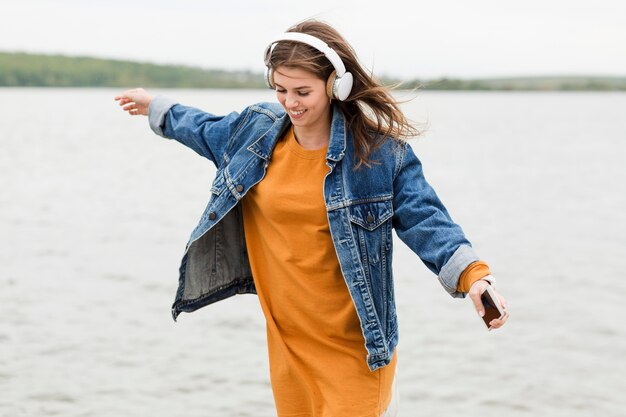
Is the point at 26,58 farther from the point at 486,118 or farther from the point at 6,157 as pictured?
the point at 6,157

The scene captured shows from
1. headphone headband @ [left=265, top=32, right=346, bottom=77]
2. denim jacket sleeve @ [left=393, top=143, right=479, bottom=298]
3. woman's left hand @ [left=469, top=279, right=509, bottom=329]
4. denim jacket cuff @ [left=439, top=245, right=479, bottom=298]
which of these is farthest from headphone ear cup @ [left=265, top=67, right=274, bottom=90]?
woman's left hand @ [left=469, top=279, right=509, bottom=329]

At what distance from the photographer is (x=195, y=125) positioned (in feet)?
13.1

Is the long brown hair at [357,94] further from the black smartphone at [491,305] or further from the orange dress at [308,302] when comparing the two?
the black smartphone at [491,305]

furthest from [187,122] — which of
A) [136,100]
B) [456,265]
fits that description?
[456,265]

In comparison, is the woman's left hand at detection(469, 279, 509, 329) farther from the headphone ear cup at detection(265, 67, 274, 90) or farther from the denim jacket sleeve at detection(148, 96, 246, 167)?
the denim jacket sleeve at detection(148, 96, 246, 167)

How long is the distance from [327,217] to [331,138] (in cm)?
29

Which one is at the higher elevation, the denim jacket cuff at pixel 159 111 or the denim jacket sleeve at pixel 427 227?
the denim jacket cuff at pixel 159 111

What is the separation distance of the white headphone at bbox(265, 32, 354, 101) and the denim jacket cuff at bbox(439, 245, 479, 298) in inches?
27.0

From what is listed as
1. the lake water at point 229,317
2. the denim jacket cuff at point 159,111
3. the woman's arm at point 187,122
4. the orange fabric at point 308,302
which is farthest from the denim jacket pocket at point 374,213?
the lake water at point 229,317

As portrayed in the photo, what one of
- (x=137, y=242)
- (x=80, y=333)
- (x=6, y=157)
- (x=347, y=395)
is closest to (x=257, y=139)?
(x=347, y=395)

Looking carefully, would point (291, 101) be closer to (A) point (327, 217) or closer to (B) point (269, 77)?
(B) point (269, 77)

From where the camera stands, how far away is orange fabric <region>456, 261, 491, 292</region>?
3.41 m

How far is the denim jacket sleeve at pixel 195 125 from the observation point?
3.92 metres

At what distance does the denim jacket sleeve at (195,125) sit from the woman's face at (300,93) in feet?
1.13
